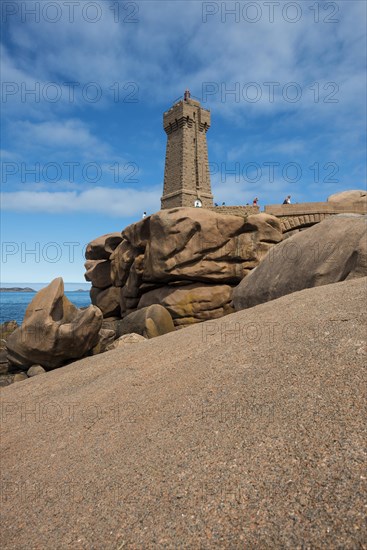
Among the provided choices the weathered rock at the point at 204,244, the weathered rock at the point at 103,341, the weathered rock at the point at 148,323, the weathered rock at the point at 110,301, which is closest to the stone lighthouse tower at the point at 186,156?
the weathered rock at the point at 110,301

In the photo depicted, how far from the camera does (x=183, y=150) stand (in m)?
32.4

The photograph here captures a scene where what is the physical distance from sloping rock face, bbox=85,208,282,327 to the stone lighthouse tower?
1510cm

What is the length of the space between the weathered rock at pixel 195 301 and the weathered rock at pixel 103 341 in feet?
13.7

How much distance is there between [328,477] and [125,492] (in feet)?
5.00

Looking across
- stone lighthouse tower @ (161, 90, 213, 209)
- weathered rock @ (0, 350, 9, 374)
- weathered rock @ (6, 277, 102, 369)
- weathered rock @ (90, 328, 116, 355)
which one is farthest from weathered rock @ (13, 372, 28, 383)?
stone lighthouse tower @ (161, 90, 213, 209)

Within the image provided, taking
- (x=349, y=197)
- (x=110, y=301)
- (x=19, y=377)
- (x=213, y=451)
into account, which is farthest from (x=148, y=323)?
(x=349, y=197)

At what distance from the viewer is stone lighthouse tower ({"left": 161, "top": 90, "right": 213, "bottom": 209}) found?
32.4m

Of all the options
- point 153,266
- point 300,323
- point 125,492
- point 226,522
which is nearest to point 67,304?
point 153,266

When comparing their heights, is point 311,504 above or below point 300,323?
below

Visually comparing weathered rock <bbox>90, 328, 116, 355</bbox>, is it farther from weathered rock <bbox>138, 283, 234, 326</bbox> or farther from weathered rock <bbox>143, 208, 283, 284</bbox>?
weathered rock <bbox>143, 208, 283, 284</bbox>

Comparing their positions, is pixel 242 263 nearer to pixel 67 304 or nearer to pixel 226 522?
pixel 67 304

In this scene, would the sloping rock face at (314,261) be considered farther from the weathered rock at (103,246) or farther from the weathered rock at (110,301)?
the weathered rock at (103,246)

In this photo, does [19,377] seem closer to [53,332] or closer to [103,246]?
[53,332]

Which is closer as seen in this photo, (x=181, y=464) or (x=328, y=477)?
(x=328, y=477)
